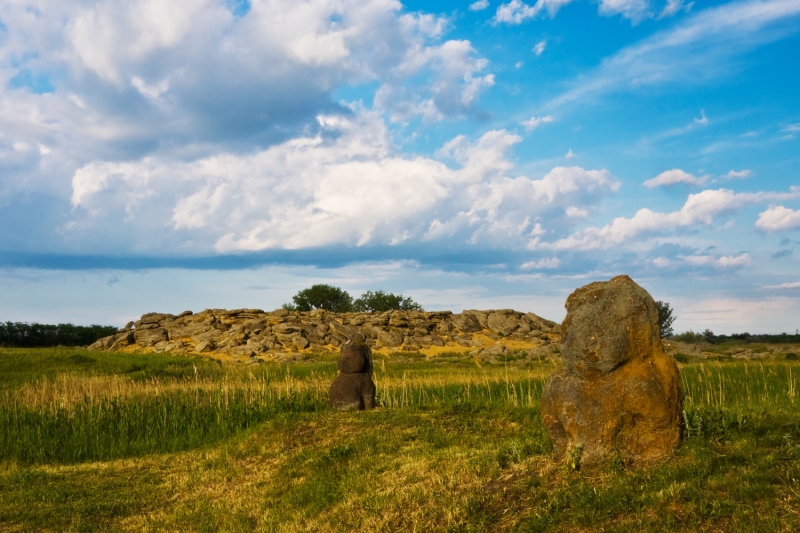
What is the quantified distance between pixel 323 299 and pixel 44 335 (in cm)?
2641

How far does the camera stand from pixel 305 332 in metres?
45.3

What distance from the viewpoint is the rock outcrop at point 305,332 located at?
43.0 m

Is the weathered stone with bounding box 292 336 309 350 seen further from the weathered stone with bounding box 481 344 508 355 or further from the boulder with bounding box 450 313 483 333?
the boulder with bounding box 450 313 483 333

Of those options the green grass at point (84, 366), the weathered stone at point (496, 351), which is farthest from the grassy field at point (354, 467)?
the weathered stone at point (496, 351)

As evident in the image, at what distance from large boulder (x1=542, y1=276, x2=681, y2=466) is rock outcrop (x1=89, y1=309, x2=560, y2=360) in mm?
31928

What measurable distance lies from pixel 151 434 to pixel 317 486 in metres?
7.44

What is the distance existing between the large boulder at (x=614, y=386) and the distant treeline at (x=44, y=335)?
187ft

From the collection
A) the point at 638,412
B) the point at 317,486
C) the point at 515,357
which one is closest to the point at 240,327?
the point at 515,357

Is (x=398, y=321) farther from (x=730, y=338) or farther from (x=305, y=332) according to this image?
(x=730, y=338)

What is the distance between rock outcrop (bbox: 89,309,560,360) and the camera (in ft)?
141

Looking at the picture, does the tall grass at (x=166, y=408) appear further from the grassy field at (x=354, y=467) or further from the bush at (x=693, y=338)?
the bush at (x=693, y=338)

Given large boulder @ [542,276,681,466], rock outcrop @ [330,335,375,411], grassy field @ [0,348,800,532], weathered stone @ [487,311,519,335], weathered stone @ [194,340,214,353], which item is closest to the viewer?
grassy field @ [0,348,800,532]

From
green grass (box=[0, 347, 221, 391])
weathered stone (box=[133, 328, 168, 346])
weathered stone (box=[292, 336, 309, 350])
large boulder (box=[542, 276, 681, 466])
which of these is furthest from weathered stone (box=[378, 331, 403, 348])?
large boulder (box=[542, 276, 681, 466])

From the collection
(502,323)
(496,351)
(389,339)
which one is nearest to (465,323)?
(502,323)
